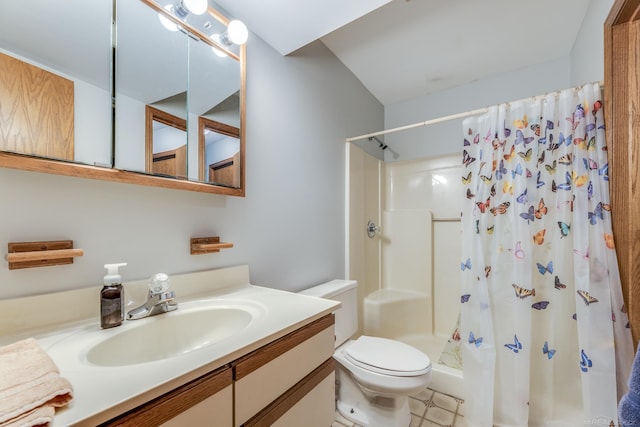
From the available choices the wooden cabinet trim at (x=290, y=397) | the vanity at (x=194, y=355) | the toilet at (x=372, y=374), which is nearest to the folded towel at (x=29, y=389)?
the vanity at (x=194, y=355)

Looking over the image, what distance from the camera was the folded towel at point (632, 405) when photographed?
0.47 metres

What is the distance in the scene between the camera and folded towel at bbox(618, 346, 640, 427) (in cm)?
47

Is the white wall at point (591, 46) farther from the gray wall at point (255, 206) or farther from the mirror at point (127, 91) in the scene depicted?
the mirror at point (127, 91)

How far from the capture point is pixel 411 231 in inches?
98.6

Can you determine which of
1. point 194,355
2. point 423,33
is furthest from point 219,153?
point 423,33

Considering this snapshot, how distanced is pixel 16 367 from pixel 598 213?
1951mm


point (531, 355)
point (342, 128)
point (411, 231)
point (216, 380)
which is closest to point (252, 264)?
point (216, 380)

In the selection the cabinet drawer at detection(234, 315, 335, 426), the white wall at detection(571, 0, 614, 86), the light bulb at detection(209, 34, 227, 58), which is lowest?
the cabinet drawer at detection(234, 315, 335, 426)

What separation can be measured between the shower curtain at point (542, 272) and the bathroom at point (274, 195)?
41 cm

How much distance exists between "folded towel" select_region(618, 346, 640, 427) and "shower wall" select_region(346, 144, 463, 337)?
1.62 metres

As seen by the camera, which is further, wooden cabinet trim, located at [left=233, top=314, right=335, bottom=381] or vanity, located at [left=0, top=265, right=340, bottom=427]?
wooden cabinet trim, located at [left=233, top=314, right=335, bottom=381]

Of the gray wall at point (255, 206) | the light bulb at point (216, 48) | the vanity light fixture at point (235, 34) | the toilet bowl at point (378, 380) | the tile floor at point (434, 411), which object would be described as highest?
the vanity light fixture at point (235, 34)

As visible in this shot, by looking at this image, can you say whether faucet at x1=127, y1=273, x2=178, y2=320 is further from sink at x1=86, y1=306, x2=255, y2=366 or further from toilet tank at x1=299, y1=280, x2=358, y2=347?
toilet tank at x1=299, y1=280, x2=358, y2=347

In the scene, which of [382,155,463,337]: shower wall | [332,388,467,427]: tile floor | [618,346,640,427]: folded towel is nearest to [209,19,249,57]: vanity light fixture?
[618,346,640,427]: folded towel
